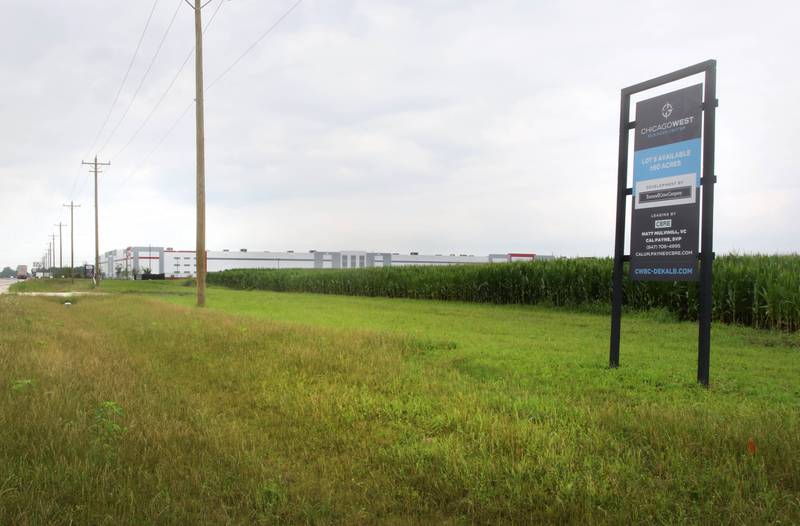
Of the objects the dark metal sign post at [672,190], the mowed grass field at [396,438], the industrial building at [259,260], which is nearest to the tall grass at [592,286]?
the mowed grass field at [396,438]

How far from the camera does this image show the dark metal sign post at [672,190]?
664 centimetres

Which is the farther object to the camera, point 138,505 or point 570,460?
point 570,460

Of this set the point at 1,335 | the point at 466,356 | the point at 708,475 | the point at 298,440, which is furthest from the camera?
the point at 1,335

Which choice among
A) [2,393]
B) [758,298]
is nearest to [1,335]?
[2,393]

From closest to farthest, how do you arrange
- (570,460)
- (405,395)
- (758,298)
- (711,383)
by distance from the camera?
(570,460)
(405,395)
(711,383)
(758,298)

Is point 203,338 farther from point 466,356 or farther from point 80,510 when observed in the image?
point 80,510

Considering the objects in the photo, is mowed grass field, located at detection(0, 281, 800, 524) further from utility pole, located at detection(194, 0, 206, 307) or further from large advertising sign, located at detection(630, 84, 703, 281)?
utility pole, located at detection(194, 0, 206, 307)

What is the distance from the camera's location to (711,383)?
6.77 metres

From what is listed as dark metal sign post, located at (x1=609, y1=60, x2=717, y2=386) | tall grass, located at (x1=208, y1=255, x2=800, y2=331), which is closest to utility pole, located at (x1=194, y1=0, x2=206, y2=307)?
tall grass, located at (x1=208, y1=255, x2=800, y2=331)

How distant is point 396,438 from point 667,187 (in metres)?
4.77

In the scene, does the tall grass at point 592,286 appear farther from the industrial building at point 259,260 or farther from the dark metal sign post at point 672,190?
the industrial building at point 259,260

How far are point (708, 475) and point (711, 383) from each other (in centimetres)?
342

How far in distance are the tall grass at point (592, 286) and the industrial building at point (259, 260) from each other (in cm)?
6960

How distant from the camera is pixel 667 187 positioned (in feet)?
23.2
